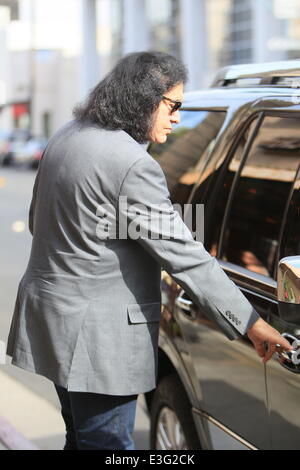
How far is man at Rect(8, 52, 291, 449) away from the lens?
8.74ft

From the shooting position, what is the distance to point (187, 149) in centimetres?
378

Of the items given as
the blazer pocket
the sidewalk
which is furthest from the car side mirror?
the sidewalk

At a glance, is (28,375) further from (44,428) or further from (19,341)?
(19,341)

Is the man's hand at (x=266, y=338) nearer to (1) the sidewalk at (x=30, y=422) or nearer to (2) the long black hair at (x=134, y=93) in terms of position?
(2) the long black hair at (x=134, y=93)

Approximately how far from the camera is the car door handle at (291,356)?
8.66 feet

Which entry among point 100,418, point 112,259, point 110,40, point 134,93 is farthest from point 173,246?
point 110,40

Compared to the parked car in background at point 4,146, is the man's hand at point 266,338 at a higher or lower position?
higher

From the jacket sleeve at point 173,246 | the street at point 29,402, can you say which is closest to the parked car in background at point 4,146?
the street at point 29,402

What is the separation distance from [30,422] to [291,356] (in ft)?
8.66

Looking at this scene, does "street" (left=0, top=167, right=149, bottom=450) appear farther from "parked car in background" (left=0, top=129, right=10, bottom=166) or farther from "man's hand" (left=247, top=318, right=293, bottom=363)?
"parked car in background" (left=0, top=129, right=10, bottom=166)

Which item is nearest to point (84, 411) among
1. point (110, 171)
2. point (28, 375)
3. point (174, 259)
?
point (174, 259)

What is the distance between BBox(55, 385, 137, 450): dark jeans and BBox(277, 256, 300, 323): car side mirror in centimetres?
77

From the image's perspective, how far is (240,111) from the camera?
11.3 feet
